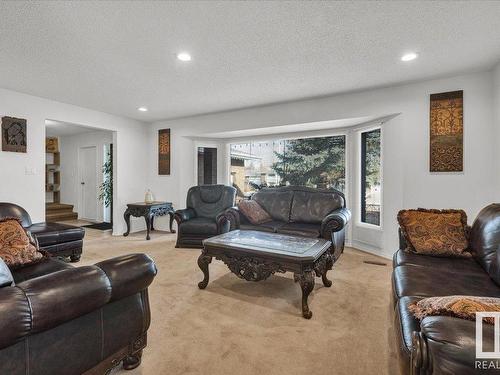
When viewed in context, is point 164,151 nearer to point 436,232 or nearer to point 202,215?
point 202,215

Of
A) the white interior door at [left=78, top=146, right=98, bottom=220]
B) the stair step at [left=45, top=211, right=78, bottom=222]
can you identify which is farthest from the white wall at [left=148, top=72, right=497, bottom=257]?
the stair step at [left=45, top=211, right=78, bottom=222]

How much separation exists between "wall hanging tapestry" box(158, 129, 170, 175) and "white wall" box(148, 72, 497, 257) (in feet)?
5.75

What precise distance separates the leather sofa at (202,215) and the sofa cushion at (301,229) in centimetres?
88

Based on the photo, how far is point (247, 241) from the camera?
272cm

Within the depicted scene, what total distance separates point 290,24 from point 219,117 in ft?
10.2

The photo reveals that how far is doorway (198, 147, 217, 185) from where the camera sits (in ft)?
19.3

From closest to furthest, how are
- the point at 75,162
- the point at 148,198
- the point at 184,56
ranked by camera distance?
the point at 184,56, the point at 148,198, the point at 75,162

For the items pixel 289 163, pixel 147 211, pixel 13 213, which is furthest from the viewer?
pixel 289 163

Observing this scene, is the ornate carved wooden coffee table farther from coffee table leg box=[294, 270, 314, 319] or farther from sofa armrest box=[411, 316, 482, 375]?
sofa armrest box=[411, 316, 482, 375]

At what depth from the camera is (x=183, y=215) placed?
4445 millimetres

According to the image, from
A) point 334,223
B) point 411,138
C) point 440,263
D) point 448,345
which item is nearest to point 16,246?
point 448,345

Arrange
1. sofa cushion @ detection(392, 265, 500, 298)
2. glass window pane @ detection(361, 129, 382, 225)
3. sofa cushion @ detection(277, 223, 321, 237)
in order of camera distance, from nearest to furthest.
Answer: sofa cushion @ detection(392, 265, 500, 298), sofa cushion @ detection(277, 223, 321, 237), glass window pane @ detection(361, 129, 382, 225)

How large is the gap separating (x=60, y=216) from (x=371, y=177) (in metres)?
7.29

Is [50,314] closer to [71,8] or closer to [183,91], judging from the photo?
[71,8]
